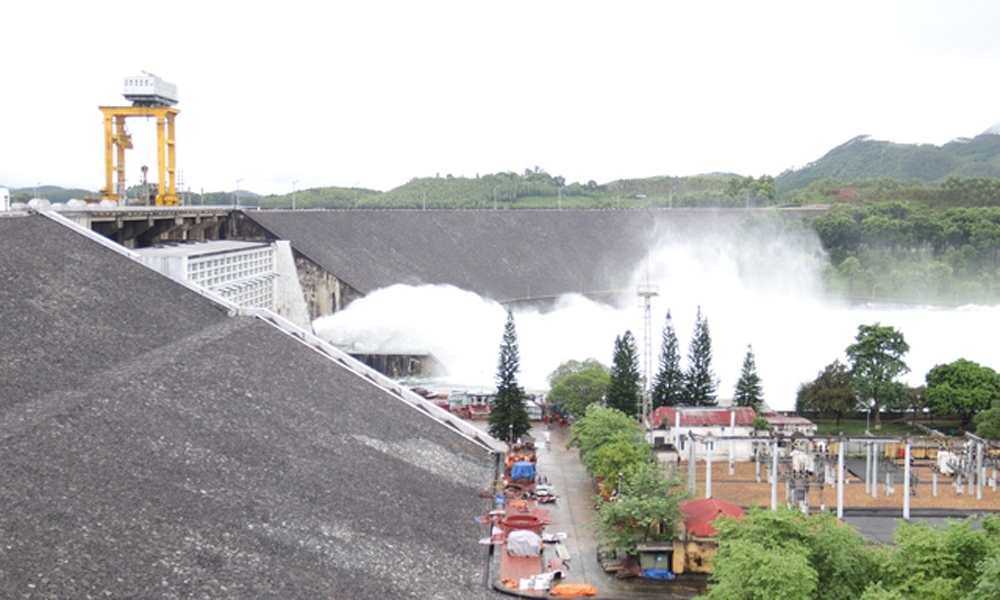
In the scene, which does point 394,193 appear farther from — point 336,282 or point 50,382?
point 50,382

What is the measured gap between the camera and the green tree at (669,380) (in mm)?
30812

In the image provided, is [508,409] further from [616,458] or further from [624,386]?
[616,458]

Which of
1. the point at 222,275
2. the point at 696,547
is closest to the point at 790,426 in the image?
the point at 696,547

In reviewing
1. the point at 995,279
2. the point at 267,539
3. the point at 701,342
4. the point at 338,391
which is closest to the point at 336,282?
the point at 701,342

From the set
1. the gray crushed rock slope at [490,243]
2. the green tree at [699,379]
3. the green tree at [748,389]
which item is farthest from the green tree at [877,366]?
the gray crushed rock slope at [490,243]

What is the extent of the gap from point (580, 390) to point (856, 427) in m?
8.41

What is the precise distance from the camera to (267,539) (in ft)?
49.5

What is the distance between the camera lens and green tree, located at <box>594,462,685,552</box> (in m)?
18.3

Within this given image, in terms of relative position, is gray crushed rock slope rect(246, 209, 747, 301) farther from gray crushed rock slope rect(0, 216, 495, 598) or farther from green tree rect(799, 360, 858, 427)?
gray crushed rock slope rect(0, 216, 495, 598)

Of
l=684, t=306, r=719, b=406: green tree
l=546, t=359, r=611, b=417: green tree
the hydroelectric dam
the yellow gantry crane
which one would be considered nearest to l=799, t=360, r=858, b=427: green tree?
l=684, t=306, r=719, b=406: green tree

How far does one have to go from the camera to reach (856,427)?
31641 millimetres

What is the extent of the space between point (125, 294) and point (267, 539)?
38.1ft

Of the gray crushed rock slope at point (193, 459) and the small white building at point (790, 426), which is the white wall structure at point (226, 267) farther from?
the small white building at point (790, 426)

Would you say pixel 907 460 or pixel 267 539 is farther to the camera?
pixel 907 460
